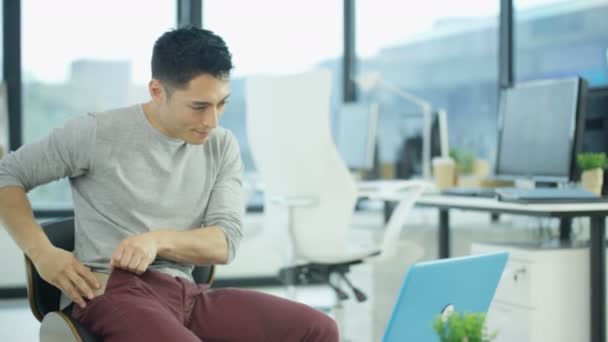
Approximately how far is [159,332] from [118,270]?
6.3 inches

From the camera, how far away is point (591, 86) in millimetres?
3209

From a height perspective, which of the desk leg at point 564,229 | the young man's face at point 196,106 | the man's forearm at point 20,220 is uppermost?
the young man's face at point 196,106

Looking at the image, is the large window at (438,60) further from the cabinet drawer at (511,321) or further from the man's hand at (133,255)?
the man's hand at (133,255)

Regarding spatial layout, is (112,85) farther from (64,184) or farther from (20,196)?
(20,196)

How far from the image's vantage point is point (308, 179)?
127 inches

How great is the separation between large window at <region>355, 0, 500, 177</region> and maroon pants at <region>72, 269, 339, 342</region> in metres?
3.21

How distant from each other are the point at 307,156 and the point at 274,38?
8.97 ft

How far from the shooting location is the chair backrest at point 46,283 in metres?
1.63

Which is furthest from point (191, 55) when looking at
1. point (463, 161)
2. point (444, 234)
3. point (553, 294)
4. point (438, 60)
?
point (438, 60)

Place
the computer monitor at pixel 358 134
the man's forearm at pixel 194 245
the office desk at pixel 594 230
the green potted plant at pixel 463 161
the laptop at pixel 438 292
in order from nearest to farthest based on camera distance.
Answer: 1. the laptop at pixel 438 292
2. the man's forearm at pixel 194 245
3. the office desk at pixel 594 230
4. the green potted plant at pixel 463 161
5. the computer monitor at pixel 358 134

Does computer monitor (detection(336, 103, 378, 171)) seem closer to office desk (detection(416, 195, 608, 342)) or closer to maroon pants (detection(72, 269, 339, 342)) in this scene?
office desk (detection(416, 195, 608, 342))

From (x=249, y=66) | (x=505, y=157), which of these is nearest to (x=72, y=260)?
(x=505, y=157)

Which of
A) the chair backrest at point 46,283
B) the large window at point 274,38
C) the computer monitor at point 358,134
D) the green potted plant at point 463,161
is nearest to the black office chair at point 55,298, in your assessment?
the chair backrest at point 46,283

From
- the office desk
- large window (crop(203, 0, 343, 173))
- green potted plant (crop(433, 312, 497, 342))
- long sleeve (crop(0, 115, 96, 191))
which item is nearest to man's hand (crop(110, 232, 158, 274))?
long sleeve (crop(0, 115, 96, 191))
